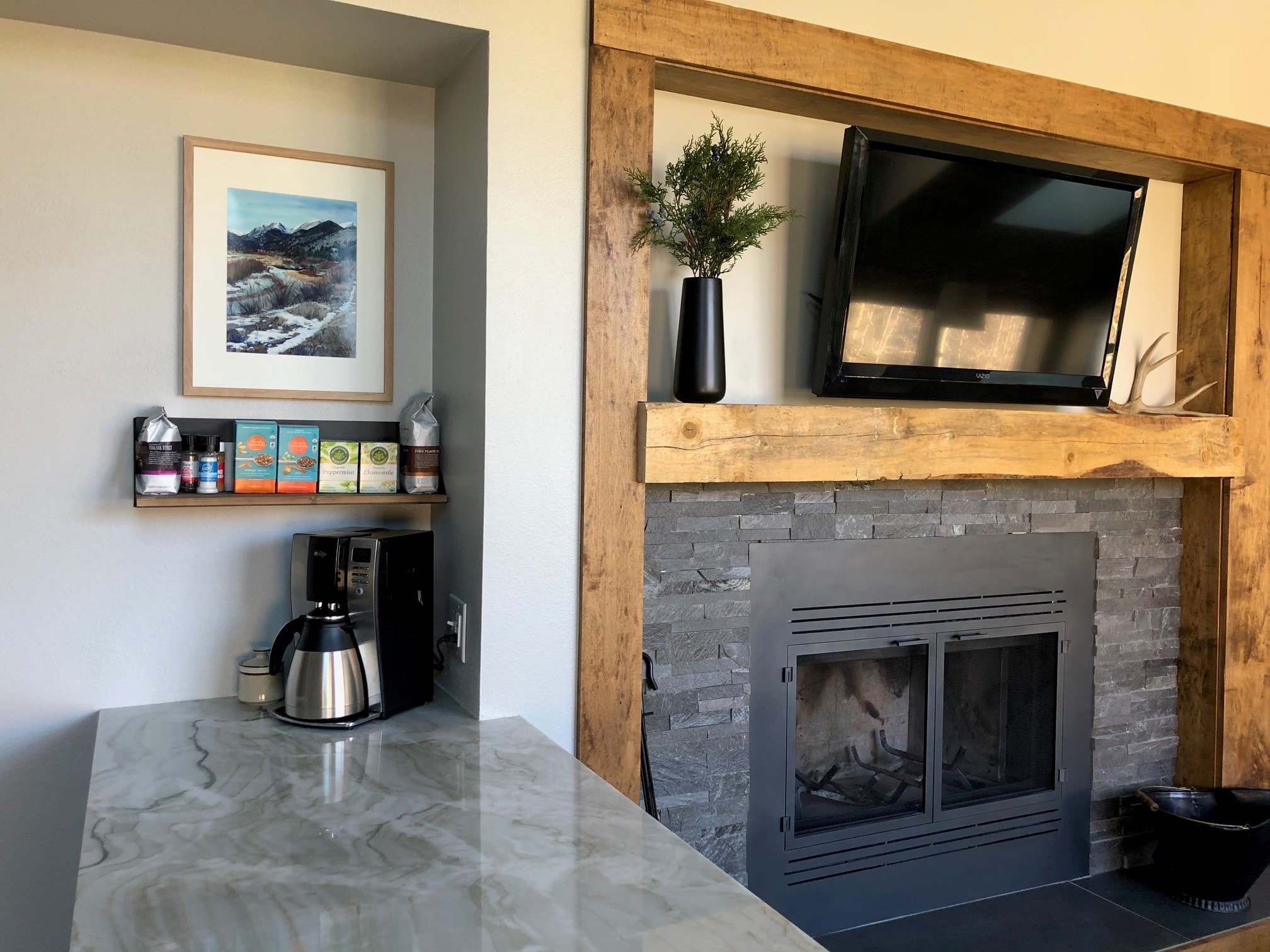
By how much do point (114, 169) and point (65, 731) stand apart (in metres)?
1.10

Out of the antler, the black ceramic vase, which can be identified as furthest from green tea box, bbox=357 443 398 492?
the antler

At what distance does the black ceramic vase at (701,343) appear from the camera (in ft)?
6.50

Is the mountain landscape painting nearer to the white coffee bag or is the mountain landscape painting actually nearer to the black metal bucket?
the white coffee bag

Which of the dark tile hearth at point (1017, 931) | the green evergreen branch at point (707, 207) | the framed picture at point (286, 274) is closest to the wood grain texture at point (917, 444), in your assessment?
the green evergreen branch at point (707, 207)

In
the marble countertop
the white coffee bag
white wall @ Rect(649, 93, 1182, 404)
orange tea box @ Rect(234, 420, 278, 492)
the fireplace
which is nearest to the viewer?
the marble countertop

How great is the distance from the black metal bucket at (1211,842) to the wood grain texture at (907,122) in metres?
1.73

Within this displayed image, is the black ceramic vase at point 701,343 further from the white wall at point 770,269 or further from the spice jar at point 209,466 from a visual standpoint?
the spice jar at point 209,466

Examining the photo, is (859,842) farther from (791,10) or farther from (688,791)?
(791,10)

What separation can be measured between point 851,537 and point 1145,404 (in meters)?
1.10

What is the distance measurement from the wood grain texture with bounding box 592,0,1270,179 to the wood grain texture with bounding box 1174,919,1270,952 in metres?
1.99

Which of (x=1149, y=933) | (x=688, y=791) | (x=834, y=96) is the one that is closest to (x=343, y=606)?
(x=688, y=791)

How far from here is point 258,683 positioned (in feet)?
6.29

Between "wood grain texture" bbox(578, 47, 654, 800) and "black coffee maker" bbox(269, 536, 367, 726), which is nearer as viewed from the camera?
"black coffee maker" bbox(269, 536, 367, 726)

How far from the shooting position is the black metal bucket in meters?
2.40
